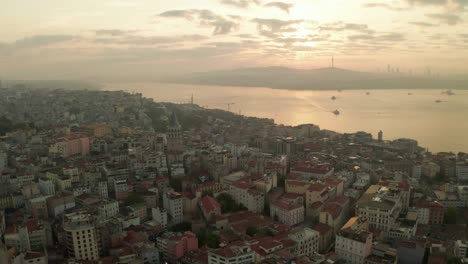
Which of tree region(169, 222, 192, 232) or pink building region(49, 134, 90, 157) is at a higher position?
pink building region(49, 134, 90, 157)

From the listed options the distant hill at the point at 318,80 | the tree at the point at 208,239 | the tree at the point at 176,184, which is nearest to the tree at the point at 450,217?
the tree at the point at 208,239

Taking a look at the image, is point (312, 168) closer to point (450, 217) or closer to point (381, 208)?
point (381, 208)

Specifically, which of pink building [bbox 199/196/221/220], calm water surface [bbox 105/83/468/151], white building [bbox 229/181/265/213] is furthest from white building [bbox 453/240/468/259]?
calm water surface [bbox 105/83/468/151]

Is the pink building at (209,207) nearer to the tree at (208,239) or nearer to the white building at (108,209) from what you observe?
the tree at (208,239)

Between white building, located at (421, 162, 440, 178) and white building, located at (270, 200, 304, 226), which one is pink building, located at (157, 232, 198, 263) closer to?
white building, located at (270, 200, 304, 226)

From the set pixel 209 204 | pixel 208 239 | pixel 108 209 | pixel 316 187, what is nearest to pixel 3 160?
pixel 108 209

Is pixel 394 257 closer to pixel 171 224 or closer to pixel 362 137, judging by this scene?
pixel 171 224
